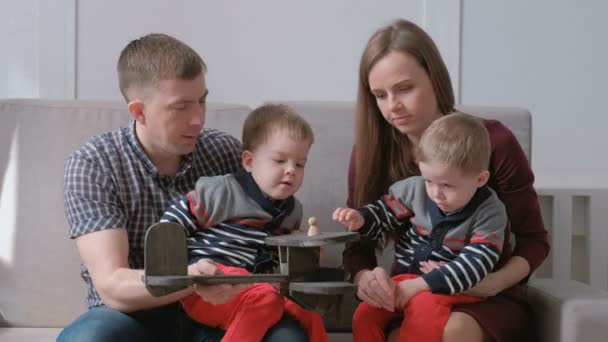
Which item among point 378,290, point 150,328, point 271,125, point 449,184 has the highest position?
A: point 271,125

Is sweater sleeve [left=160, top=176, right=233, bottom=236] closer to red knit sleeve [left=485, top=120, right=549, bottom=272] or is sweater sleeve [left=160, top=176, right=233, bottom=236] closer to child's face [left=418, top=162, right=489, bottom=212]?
child's face [left=418, top=162, right=489, bottom=212]

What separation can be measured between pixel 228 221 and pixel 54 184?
61 centimetres

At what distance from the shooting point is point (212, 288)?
1.50 m

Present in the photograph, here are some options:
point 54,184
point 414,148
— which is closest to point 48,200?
point 54,184

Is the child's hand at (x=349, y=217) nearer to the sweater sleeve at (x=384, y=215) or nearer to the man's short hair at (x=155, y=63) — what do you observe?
the sweater sleeve at (x=384, y=215)

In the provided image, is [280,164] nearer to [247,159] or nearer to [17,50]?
[247,159]

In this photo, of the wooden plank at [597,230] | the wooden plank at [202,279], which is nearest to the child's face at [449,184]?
the wooden plank at [202,279]

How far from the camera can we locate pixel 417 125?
1.88 m

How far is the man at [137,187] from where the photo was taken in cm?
170

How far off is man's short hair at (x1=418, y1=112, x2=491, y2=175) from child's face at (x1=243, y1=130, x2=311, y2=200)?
0.25 metres

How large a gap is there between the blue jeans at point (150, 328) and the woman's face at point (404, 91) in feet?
1.63

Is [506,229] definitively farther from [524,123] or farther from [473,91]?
[473,91]

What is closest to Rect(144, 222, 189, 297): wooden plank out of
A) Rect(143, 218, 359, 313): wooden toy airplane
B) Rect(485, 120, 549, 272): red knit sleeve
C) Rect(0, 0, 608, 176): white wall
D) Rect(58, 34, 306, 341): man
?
Rect(143, 218, 359, 313): wooden toy airplane

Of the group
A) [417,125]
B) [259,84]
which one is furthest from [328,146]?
[259,84]
